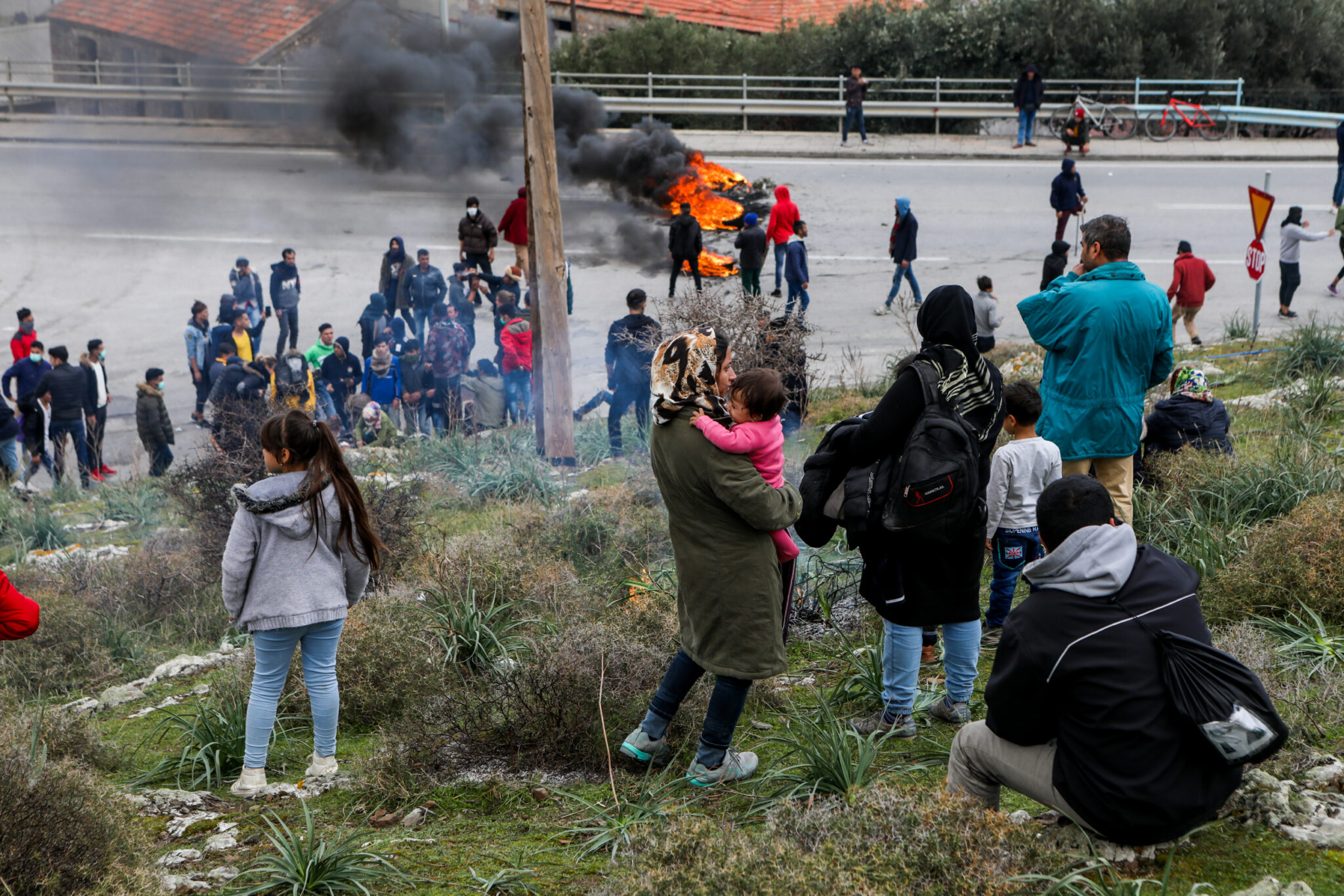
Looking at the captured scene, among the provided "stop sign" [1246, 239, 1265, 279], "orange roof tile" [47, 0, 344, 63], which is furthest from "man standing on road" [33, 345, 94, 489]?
"stop sign" [1246, 239, 1265, 279]

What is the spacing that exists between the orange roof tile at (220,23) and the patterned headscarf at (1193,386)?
17968 mm

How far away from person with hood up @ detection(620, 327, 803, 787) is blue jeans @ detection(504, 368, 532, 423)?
25.9ft

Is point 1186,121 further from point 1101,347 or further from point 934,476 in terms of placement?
point 934,476

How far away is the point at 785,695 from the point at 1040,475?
1464mm

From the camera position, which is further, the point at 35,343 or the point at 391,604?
the point at 35,343

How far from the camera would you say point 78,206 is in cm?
2225

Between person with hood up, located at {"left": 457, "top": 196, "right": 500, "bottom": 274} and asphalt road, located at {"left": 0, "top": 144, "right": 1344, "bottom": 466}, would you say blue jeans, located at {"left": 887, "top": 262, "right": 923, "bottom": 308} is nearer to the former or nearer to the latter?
asphalt road, located at {"left": 0, "top": 144, "right": 1344, "bottom": 466}

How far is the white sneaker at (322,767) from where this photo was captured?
4.16 m

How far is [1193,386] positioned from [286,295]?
40.7ft

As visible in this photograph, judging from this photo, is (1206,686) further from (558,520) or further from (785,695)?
(558,520)

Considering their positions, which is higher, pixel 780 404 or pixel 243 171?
pixel 243 171

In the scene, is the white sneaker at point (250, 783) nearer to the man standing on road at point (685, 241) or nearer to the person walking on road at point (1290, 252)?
the man standing on road at point (685, 241)

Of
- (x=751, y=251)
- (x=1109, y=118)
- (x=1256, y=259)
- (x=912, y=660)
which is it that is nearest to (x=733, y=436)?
(x=912, y=660)

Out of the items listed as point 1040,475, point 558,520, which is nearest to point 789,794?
point 1040,475
